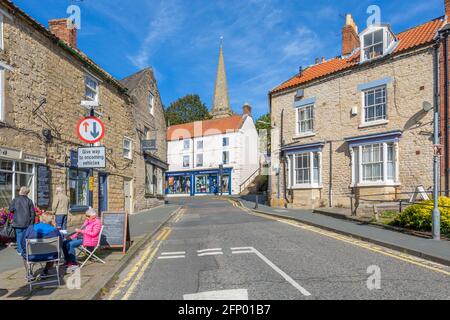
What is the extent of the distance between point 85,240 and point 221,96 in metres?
67.3

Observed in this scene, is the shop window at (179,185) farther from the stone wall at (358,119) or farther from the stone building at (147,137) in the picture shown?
the stone wall at (358,119)

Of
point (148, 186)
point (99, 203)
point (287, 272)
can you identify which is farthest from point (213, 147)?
point (287, 272)

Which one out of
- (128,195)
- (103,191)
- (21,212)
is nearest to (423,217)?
(21,212)

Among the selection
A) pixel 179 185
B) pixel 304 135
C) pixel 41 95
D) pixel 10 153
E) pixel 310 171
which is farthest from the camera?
pixel 179 185

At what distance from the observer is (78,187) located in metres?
16.1

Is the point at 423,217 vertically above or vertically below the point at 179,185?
above

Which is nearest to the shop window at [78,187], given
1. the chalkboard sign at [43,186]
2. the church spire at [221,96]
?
the chalkboard sign at [43,186]

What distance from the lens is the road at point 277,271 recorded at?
19.0ft

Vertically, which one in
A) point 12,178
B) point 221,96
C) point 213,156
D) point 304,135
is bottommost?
point 12,178

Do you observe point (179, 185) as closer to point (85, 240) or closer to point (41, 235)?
point (85, 240)

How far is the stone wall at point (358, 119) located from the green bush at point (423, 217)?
5259 mm

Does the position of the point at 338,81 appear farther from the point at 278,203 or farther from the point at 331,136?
the point at 278,203

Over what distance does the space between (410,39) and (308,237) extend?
13228 millimetres
